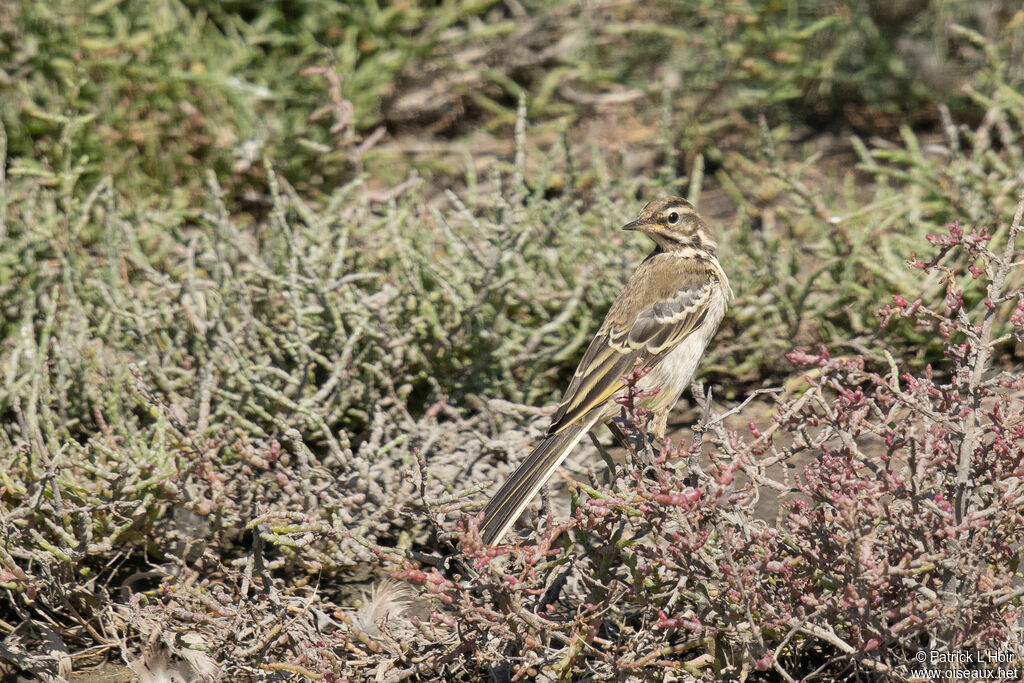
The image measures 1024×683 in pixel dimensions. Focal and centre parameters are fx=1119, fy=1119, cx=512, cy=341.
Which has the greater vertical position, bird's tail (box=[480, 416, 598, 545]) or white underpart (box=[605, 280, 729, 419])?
bird's tail (box=[480, 416, 598, 545])

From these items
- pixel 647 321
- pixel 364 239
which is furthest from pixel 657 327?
pixel 364 239

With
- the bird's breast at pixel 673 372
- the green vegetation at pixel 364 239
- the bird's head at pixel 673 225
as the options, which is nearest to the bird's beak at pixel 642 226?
the bird's head at pixel 673 225

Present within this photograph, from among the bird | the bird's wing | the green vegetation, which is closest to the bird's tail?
the bird

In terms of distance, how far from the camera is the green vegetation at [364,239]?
540 cm

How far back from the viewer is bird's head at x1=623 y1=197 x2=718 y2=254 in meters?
6.57

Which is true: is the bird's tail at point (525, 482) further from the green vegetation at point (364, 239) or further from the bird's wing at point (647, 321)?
the bird's wing at point (647, 321)

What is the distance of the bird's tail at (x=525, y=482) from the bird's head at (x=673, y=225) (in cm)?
160

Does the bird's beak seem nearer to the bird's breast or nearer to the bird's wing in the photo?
the bird's wing

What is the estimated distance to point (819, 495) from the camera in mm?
4207

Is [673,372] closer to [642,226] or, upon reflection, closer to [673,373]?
[673,373]

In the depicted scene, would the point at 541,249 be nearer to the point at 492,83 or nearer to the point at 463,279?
the point at 463,279

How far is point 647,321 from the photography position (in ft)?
20.4

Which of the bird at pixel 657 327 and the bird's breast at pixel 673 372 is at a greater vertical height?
the bird at pixel 657 327

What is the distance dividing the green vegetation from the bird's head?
301 mm
